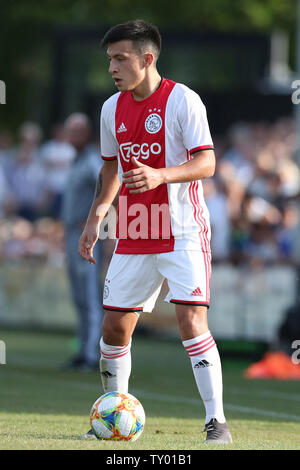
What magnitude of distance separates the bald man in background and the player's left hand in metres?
5.61

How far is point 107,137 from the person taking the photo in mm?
7699

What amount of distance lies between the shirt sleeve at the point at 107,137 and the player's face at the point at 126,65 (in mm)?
316

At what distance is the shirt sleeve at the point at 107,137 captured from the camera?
301 inches

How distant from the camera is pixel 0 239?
19.1 m

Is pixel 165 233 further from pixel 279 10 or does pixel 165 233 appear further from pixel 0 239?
pixel 279 10

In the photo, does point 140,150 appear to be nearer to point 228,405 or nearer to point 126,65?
point 126,65

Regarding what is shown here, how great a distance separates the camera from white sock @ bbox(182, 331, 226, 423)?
7227 millimetres

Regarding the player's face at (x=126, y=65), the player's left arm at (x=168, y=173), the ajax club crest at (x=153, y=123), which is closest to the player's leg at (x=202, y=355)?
the player's left arm at (x=168, y=173)

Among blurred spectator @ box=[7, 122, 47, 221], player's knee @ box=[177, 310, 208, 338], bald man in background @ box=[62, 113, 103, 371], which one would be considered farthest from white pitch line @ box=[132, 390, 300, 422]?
blurred spectator @ box=[7, 122, 47, 221]

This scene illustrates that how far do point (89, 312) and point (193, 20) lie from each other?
83.3 ft

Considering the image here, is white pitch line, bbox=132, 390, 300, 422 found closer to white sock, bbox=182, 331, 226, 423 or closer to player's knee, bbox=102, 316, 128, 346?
white sock, bbox=182, 331, 226, 423

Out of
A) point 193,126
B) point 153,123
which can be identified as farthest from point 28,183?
point 193,126

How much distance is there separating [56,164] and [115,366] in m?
13.3
